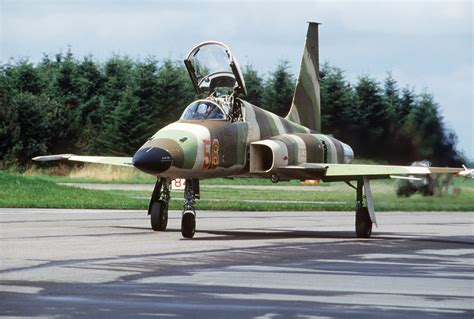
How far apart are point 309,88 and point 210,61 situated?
5766 millimetres

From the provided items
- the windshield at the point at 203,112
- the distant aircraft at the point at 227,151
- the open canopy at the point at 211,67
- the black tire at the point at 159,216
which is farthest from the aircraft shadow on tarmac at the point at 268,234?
the open canopy at the point at 211,67

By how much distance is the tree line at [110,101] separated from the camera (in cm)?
5769

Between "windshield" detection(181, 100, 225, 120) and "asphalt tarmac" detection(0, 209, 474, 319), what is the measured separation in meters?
2.25

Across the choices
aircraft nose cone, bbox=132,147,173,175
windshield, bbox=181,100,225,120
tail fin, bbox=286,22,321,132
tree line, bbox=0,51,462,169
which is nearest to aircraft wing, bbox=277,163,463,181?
windshield, bbox=181,100,225,120

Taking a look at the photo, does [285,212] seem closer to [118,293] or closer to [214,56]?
[214,56]

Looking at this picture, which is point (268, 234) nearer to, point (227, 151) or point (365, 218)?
point (365, 218)

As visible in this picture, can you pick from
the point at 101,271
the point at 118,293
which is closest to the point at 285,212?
the point at 101,271

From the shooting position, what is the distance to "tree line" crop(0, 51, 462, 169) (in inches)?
2271

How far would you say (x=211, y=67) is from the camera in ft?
78.2

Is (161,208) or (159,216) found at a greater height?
(161,208)

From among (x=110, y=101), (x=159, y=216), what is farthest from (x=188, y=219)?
(x=110, y=101)

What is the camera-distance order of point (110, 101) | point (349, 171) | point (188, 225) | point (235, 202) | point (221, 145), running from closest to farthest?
point (188, 225), point (221, 145), point (349, 171), point (235, 202), point (110, 101)

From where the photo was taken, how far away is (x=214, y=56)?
77.8 feet

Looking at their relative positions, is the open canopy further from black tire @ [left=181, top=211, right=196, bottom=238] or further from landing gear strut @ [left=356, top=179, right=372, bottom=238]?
landing gear strut @ [left=356, top=179, right=372, bottom=238]
